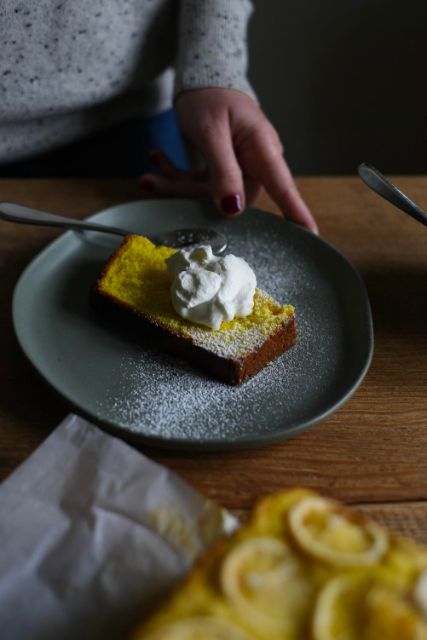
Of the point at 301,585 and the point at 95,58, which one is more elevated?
the point at 95,58

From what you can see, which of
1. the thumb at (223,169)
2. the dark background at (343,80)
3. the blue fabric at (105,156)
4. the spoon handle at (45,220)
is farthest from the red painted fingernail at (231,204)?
the dark background at (343,80)

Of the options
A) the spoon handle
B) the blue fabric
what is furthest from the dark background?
the spoon handle

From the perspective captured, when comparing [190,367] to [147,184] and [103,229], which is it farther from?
[147,184]

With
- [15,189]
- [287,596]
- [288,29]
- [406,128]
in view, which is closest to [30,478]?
[287,596]

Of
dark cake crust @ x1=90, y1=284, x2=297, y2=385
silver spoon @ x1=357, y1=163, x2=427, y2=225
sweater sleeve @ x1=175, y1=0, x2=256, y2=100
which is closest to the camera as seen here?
dark cake crust @ x1=90, y1=284, x2=297, y2=385

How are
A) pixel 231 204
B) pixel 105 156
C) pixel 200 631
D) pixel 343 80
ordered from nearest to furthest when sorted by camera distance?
pixel 200 631 → pixel 231 204 → pixel 105 156 → pixel 343 80

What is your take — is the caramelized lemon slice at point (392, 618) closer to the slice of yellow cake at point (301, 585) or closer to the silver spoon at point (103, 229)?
the slice of yellow cake at point (301, 585)

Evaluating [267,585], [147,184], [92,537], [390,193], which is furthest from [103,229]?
[267,585]

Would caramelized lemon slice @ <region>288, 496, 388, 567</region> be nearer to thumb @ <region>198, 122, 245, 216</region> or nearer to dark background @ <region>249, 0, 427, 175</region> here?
thumb @ <region>198, 122, 245, 216</region>
